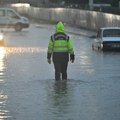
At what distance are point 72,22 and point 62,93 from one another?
49.6 metres

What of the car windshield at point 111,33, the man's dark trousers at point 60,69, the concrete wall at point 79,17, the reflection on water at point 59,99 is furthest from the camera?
the concrete wall at point 79,17

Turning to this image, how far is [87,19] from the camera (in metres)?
57.9

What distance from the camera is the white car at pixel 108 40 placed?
31.2 m

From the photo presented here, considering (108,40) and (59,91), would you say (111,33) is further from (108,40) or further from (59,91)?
(59,91)

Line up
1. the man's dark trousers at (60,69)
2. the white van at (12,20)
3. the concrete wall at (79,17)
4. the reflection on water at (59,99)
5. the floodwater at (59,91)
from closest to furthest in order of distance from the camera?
1. the floodwater at (59,91)
2. the reflection on water at (59,99)
3. the man's dark trousers at (60,69)
4. the concrete wall at (79,17)
5. the white van at (12,20)

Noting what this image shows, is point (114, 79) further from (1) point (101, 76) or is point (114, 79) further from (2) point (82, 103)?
(2) point (82, 103)

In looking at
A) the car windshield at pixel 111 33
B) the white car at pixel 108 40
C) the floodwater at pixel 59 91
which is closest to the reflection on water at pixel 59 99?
the floodwater at pixel 59 91

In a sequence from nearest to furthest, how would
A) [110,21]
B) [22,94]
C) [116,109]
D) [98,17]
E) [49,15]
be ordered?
[116,109] → [22,94] → [110,21] → [98,17] → [49,15]

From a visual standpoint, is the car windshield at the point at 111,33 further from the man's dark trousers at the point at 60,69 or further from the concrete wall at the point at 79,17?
the man's dark trousers at the point at 60,69

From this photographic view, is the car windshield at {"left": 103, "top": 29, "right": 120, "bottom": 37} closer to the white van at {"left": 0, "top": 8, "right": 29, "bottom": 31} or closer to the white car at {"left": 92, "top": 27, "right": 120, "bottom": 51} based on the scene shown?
the white car at {"left": 92, "top": 27, "right": 120, "bottom": 51}

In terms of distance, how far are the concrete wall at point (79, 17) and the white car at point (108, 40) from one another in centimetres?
1454

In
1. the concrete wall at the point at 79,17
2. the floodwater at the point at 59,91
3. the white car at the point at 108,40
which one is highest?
the floodwater at the point at 59,91

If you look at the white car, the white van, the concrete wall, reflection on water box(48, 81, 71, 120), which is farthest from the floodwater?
the white van

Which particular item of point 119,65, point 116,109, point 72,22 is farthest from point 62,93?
point 72,22
